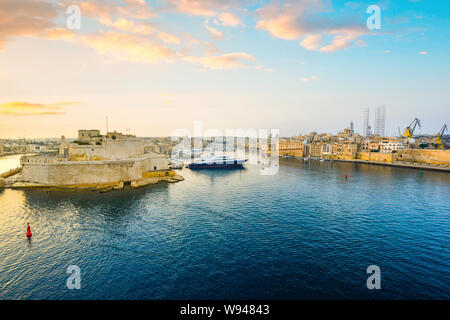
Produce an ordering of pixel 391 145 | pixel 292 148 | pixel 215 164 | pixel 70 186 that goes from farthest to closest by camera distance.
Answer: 1. pixel 292 148
2. pixel 391 145
3. pixel 215 164
4. pixel 70 186

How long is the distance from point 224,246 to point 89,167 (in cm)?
3410

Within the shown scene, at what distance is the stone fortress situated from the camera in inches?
1603

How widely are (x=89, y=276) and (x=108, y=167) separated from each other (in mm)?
30887

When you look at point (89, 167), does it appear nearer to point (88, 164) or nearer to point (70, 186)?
point (88, 164)

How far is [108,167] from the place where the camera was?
141ft

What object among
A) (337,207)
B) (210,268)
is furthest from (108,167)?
(337,207)

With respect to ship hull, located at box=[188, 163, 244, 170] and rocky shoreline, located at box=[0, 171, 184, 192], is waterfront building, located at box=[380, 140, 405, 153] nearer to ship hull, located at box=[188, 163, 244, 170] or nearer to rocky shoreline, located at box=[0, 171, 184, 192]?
ship hull, located at box=[188, 163, 244, 170]

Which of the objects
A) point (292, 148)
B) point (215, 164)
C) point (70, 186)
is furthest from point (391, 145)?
point (70, 186)

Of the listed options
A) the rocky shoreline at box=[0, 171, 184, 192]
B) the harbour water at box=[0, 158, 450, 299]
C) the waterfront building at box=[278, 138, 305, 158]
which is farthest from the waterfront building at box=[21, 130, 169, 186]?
the waterfront building at box=[278, 138, 305, 158]

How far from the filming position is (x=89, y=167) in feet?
A: 137

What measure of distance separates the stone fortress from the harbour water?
18.6 feet

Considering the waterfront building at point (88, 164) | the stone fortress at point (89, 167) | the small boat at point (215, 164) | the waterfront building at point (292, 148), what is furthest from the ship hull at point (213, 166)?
the waterfront building at point (292, 148)

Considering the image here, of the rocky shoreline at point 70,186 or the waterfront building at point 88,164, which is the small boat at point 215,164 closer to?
the waterfront building at point 88,164
